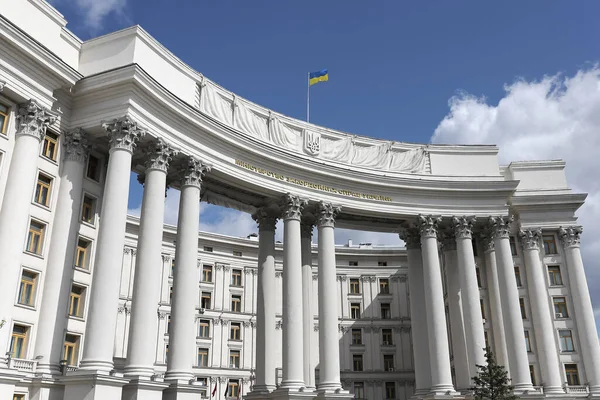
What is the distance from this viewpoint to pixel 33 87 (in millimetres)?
32281

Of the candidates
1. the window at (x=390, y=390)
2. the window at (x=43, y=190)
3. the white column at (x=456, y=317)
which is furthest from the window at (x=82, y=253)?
the window at (x=390, y=390)

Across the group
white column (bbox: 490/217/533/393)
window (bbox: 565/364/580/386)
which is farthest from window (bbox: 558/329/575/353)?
white column (bbox: 490/217/533/393)

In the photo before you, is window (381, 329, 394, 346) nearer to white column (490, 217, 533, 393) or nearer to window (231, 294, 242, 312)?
window (231, 294, 242, 312)

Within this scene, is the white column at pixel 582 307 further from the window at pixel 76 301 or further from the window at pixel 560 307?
the window at pixel 76 301

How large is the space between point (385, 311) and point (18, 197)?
185 ft

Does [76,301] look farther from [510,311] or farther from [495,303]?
[495,303]

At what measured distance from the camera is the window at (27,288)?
31.1 m

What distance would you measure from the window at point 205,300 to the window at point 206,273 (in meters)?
1.71

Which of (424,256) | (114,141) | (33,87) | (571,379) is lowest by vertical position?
(571,379)

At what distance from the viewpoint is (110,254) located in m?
31.3

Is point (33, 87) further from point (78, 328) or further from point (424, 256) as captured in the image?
point (424, 256)

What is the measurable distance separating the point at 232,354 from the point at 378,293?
→ 2082cm

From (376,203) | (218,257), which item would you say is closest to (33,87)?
(376,203)

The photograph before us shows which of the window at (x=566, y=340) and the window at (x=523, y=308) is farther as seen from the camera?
the window at (x=523, y=308)
